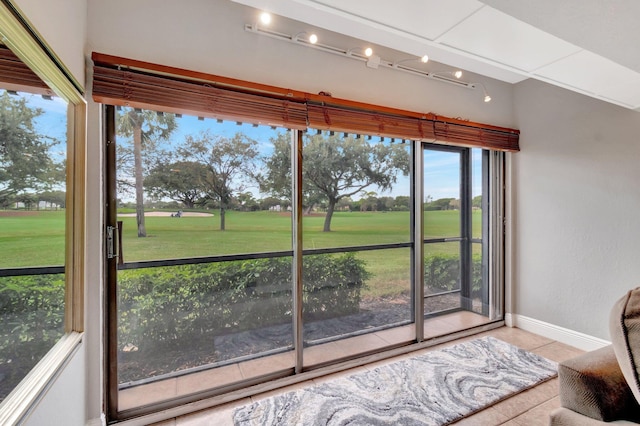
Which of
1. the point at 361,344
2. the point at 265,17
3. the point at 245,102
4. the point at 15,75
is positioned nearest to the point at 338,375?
the point at 361,344

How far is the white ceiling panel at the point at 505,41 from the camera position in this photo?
4.55ft

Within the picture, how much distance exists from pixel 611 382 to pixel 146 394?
98.6 inches

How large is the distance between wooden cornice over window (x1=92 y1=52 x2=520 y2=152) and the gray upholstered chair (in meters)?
1.83

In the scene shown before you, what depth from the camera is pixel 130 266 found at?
1.88m

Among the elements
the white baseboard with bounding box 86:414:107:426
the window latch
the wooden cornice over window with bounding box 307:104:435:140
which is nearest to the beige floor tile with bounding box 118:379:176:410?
the white baseboard with bounding box 86:414:107:426

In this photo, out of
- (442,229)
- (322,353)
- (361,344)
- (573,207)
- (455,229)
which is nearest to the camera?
(322,353)

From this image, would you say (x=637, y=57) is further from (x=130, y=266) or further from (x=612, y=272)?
(x=130, y=266)

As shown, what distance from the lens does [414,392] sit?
6.96 ft

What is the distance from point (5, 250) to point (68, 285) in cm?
55

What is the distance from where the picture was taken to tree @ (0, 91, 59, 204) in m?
1.04

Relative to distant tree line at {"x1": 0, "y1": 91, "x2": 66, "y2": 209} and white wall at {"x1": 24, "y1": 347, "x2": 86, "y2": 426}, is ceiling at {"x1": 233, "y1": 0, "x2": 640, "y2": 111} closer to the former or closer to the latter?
distant tree line at {"x1": 0, "y1": 91, "x2": 66, "y2": 209}

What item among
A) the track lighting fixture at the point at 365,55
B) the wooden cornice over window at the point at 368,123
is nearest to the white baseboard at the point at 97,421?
the wooden cornice over window at the point at 368,123

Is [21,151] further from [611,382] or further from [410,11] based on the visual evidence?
[611,382]

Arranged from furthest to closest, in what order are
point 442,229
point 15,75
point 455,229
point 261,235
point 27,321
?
point 455,229 → point 442,229 → point 261,235 → point 27,321 → point 15,75
